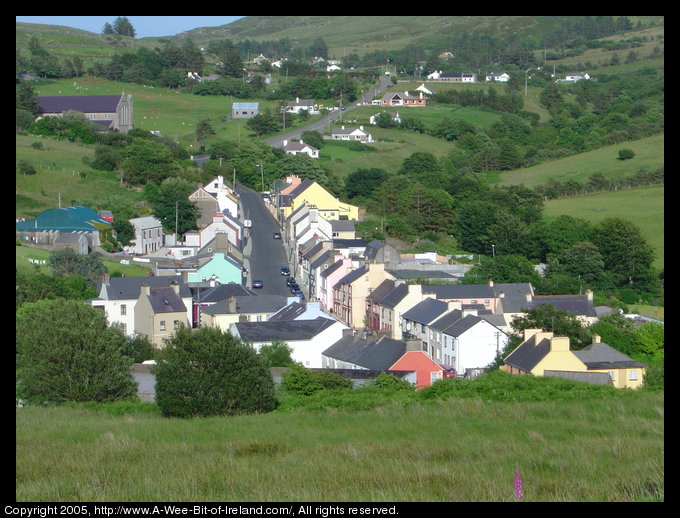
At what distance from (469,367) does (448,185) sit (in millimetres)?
40174

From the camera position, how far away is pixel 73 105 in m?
94.5

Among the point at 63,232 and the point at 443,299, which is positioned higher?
the point at 63,232

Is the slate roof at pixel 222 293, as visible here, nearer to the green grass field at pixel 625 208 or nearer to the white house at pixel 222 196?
the white house at pixel 222 196

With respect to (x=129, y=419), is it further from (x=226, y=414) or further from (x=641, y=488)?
(x=641, y=488)

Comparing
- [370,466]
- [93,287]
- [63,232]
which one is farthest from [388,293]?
[370,466]

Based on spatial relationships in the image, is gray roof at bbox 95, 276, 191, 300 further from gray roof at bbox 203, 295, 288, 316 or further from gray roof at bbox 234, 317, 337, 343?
gray roof at bbox 234, 317, 337, 343

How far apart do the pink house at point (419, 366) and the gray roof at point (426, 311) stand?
289 inches

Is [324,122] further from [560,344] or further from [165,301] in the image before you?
[560,344]

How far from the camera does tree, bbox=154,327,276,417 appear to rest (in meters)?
14.2

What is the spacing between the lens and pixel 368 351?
101 feet

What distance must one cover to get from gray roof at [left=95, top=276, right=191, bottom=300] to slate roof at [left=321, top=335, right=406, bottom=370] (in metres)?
10.3

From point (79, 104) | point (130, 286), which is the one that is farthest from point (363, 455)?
point (79, 104)

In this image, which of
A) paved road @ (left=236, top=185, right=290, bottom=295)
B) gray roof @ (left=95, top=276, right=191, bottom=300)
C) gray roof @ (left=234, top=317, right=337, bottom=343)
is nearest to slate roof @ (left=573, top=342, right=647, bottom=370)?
gray roof @ (left=234, top=317, right=337, bottom=343)

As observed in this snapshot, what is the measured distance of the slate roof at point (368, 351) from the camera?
29.4 m
